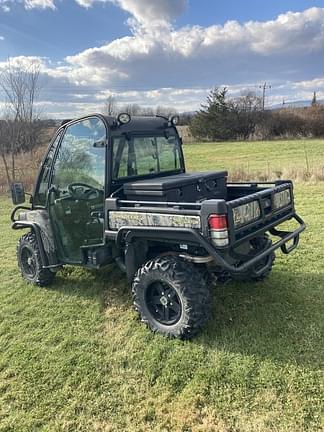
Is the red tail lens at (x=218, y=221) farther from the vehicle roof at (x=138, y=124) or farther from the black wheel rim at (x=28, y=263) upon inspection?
the black wheel rim at (x=28, y=263)

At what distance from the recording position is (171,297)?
10.5ft

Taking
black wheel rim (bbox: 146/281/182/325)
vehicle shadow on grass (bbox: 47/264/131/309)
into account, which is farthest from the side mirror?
A: black wheel rim (bbox: 146/281/182/325)

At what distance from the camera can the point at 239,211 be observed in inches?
115

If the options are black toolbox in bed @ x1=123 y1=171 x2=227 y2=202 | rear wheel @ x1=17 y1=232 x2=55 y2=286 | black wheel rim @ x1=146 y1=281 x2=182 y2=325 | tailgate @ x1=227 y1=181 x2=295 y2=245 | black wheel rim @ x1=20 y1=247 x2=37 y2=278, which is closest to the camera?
tailgate @ x1=227 y1=181 x2=295 y2=245

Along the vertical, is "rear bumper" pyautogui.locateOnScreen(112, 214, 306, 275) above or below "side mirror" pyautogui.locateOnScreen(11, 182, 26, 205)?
below

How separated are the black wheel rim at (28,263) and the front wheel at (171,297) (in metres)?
1.79

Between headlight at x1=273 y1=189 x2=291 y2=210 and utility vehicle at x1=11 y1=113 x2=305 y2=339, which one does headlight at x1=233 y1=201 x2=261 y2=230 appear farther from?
headlight at x1=273 y1=189 x2=291 y2=210

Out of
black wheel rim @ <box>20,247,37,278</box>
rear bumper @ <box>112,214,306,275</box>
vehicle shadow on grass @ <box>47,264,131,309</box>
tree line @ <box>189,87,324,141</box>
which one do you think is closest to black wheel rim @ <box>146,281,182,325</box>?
rear bumper @ <box>112,214,306,275</box>

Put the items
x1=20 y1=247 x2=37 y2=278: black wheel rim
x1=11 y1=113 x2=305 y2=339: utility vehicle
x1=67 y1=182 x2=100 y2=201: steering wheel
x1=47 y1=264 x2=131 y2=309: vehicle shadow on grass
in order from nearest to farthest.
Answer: x1=11 y1=113 x2=305 y2=339: utility vehicle → x1=67 y1=182 x2=100 y2=201: steering wheel → x1=47 y1=264 x2=131 y2=309: vehicle shadow on grass → x1=20 y1=247 x2=37 y2=278: black wheel rim

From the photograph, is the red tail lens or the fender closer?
the red tail lens

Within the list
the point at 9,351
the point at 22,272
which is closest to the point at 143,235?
the point at 9,351

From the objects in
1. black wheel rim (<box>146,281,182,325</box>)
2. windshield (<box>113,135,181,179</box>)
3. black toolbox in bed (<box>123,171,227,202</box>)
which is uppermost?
windshield (<box>113,135,181,179</box>)

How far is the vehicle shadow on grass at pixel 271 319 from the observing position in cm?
296

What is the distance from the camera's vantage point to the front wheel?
9.93ft
